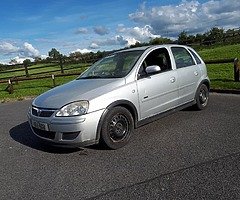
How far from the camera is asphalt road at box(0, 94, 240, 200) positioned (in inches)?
132

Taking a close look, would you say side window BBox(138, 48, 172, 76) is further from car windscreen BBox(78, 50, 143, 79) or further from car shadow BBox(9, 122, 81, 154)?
car shadow BBox(9, 122, 81, 154)

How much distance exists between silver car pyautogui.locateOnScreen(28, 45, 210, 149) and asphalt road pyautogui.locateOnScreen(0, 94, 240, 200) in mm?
337

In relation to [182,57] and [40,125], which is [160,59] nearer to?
[182,57]

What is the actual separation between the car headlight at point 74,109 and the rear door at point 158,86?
1122 mm

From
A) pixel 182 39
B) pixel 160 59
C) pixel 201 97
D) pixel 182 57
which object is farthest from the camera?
pixel 182 39

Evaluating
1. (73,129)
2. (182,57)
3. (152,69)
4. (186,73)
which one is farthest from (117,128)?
(182,57)

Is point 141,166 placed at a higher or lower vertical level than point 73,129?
lower

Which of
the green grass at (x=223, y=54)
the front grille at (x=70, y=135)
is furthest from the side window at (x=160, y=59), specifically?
the green grass at (x=223, y=54)

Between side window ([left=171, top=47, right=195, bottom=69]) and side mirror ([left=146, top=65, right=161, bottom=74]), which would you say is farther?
side window ([left=171, top=47, right=195, bottom=69])

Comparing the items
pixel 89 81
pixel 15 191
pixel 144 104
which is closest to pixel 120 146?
pixel 144 104

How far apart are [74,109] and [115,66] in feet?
5.23

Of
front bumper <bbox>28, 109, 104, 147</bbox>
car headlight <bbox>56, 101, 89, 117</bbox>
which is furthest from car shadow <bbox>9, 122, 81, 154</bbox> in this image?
car headlight <bbox>56, 101, 89, 117</bbox>

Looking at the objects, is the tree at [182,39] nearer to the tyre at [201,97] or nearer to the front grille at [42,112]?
the tyre at [201,97]

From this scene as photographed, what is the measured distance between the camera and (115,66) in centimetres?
563
